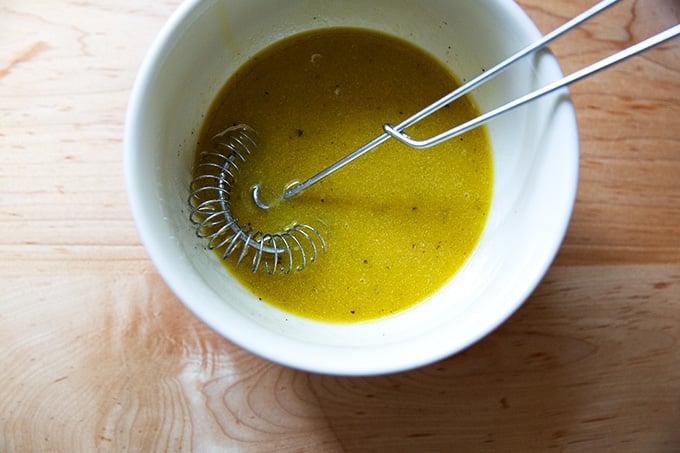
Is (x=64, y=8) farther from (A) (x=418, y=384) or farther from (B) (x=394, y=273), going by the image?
(A) (x=418, y=384)

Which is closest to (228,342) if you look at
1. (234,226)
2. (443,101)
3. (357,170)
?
(234,226)

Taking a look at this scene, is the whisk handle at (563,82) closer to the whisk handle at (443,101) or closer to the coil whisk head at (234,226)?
the whisk handle at (443,101)

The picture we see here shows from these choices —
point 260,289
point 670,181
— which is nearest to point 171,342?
point 260,289

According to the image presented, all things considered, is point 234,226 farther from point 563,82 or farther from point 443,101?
point 563,82

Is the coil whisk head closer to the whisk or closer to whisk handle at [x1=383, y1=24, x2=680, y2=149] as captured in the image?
the whisk

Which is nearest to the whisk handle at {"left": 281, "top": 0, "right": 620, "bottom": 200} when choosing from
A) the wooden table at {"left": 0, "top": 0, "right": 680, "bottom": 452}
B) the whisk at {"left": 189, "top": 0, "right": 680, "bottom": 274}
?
the whisk at {"left": 189, "top": 0, "right": 680, "bottom": 274}

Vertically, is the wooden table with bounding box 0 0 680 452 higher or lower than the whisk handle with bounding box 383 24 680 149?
lower
